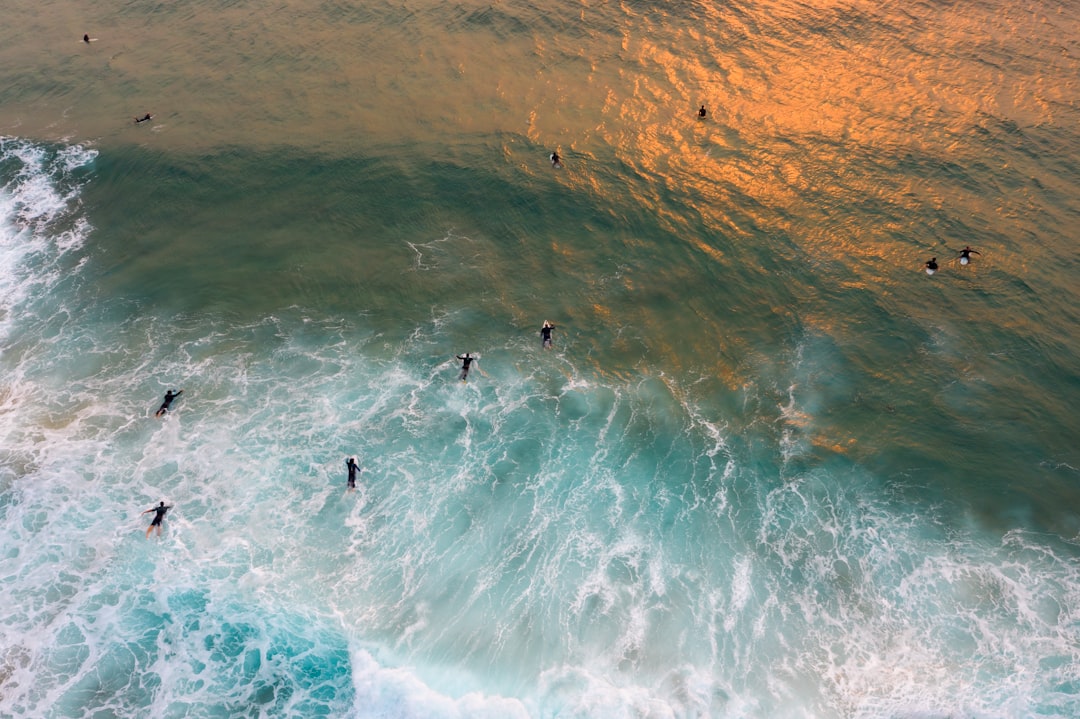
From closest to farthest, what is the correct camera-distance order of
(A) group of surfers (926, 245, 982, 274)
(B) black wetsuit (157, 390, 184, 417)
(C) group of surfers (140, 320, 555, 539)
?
1. (C) group of surfers (140, 320, 555, 539)
2. (B) black wetsuit (157, 390, 184, 417)
3. (A) group of surfers (926, 245, 982, 274)

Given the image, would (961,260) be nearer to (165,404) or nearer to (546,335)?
(546,335)

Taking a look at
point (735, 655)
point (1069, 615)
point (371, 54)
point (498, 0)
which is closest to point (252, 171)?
point (371, 54)

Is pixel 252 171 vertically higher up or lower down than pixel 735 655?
higher up

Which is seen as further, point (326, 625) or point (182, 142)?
point (182, 142)

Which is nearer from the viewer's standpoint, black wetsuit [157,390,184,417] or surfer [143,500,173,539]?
surfer [143,500,173,539]

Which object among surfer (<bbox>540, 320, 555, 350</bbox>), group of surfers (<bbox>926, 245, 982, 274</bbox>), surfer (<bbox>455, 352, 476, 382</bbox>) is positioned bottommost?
surfer (<bbox>455, 352, 476, 382</bbox>)

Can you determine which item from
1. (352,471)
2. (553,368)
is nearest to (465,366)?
(553,368)

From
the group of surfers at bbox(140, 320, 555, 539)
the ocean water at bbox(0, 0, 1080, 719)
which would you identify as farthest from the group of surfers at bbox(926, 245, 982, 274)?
the group of surfers at bbox(140, 320, 555, 539)

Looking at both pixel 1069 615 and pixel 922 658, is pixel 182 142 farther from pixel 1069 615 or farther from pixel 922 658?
pixel 1069 615

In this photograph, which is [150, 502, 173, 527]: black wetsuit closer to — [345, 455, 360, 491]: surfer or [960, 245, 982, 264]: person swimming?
[345, 455, 360, 491]: surfer
